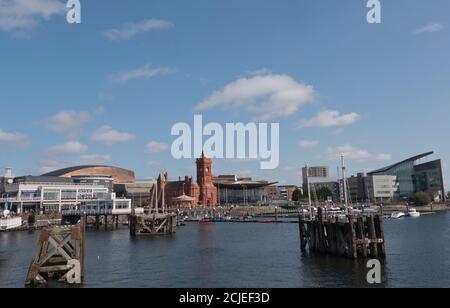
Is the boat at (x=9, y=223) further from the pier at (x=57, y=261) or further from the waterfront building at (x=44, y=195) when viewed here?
the pier at (x=57, y=261)

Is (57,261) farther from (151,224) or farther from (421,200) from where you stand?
(421,200)

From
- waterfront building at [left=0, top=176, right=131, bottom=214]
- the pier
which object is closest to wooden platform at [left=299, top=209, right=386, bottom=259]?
the pier

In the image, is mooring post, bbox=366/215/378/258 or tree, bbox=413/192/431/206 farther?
tree, bbox=413/192/431/206

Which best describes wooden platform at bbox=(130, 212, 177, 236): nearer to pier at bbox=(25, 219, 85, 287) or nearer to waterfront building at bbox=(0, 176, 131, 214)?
waterfront building at bbox=(0, 176, 131, 214)

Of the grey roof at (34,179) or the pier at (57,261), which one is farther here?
the grey roof at (34,179)

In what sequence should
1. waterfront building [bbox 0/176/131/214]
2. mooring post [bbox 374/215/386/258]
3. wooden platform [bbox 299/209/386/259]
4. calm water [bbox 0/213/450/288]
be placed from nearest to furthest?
calm water [bbox 0/213/450/288] → wooden platform [bbox 299/209/386/259] → mooring post [bbox 374/215/386/258] → waterfront building [bbox 0/176/131/214]

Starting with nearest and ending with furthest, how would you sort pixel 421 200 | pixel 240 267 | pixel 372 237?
pixel 240 267, pixel 372 237, pixel 421 200

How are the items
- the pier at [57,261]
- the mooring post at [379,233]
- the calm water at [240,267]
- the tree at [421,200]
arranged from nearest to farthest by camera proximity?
the pier at [57,261], the calm water at [240,267], the mooring post at [379,233], the tree at [421,200]

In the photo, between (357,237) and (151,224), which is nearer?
(357,237)

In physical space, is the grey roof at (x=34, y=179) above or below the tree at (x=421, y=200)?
above

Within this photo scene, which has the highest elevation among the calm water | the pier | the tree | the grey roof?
the grey roof

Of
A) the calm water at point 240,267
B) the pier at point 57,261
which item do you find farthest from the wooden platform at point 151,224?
the pier at point 57,261

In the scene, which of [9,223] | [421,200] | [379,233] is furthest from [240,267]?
[421,200]
